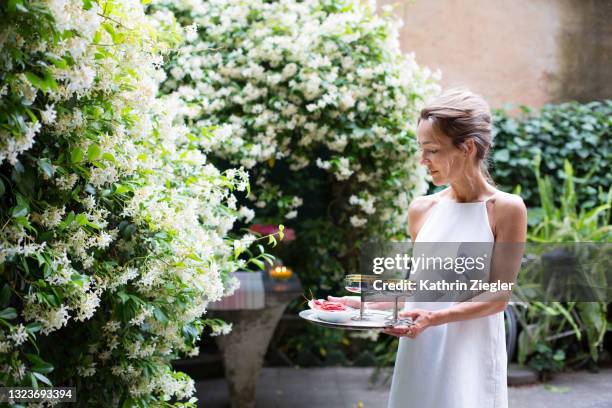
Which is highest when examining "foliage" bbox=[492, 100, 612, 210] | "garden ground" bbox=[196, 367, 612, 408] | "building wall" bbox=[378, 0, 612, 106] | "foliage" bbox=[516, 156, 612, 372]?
"building wall" bbox=[378, 0, 612, 106]

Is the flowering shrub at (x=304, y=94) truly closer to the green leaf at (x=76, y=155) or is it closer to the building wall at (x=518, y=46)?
the green leaf at (x=76, y=155)

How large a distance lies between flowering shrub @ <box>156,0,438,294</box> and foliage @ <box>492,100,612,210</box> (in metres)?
2.16

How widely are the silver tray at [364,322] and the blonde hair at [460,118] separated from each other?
20.1 inches

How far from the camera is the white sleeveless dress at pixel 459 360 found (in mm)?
1918

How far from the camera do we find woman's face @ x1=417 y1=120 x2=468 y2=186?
6.26 ft

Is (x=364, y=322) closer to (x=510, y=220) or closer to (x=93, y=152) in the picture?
(x=510, y=220)

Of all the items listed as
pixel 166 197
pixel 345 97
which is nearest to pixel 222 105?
pixel 345 97

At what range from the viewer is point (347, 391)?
4828 millimetres

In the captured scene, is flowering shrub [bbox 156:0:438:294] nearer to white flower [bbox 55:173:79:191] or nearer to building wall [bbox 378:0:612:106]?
white flower [bbox 55:173:79:191]

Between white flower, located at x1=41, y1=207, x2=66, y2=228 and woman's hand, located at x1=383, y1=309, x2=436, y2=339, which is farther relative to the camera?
woman's hand, located at x1=383, y1=309, x2=436, y2=339

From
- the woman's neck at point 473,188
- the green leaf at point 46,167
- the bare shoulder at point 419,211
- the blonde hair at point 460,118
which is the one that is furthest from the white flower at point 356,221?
the green leaf at point 46,167

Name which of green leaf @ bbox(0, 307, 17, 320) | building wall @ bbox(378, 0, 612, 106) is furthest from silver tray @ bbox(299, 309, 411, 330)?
building wall @ bbox(378, 0, 612, 106)

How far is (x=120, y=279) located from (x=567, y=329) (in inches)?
170

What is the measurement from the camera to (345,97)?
11.9 ft
